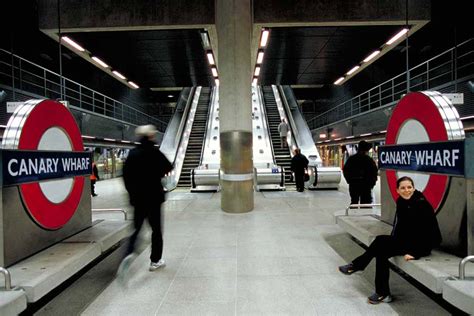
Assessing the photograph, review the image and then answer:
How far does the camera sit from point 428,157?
3.45 meters

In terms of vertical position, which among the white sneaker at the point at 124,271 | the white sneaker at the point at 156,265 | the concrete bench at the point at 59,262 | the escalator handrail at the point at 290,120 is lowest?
the white sneaker at the point at 156,265

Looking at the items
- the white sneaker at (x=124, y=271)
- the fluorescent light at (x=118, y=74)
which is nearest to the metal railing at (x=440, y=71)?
the white sneaker at (x=124, y=271)

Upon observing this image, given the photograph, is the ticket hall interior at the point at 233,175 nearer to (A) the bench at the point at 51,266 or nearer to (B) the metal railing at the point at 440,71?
(A) the bench at the point at 51,266

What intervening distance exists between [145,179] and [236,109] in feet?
14.2

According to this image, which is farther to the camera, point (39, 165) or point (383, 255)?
point (39, 165)

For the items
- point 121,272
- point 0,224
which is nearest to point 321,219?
point 121,272

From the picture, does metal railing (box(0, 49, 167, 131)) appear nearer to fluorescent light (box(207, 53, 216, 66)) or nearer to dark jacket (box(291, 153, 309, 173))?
fluorescent light (box(207, 53, 216, 66))

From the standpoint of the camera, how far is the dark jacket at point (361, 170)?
21.5ft

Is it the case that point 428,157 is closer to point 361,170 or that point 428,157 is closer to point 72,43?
point 361,170

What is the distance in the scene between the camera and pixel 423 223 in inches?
117

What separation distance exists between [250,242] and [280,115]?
1405 cm

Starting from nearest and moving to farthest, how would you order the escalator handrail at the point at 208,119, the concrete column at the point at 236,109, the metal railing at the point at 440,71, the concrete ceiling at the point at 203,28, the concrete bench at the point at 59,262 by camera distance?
1. the concrete bench at the point at 59,262
2. the concrete column at the point at 236,109
3. the concrete ceiling at the point at 203,28
4. the metal railing at the point at 440,71
5. the escalator handrail at the point at 208,119

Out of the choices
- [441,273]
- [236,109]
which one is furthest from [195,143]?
[441,273]

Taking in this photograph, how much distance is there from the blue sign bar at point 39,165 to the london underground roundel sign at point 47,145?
8cm
